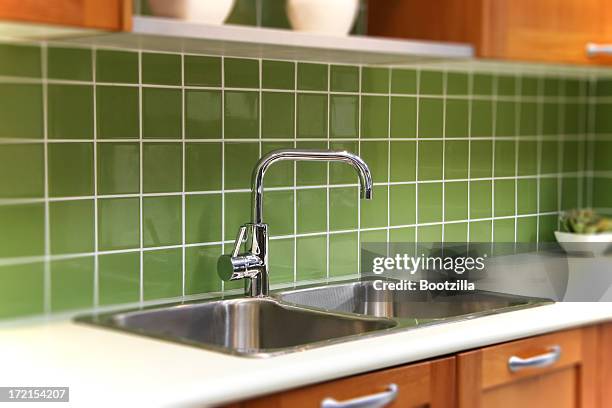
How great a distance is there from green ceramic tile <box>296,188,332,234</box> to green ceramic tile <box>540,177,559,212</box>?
0.88 m

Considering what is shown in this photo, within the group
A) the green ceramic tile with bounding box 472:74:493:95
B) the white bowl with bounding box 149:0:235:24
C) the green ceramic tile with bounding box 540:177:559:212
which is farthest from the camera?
the green ceramic tile with bounding box 540:177:559:212

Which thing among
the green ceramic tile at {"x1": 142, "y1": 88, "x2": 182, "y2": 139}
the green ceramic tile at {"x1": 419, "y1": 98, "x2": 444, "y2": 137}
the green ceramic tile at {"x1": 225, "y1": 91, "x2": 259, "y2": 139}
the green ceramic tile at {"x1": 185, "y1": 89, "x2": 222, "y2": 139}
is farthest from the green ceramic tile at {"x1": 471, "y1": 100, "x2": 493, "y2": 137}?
the green ceramic tile at {"x1": 142, "y1": 88, "x2": 182, "y2": 139}

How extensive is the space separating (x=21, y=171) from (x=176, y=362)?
526 millimetres

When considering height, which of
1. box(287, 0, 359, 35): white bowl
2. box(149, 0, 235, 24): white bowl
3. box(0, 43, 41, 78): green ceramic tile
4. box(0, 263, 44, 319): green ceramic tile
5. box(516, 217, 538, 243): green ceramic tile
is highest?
box(287, 0, 359, 35): white bowl

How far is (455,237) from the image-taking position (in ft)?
9.37

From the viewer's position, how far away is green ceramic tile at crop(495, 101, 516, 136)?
2.95 meters

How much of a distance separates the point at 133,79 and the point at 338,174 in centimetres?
64

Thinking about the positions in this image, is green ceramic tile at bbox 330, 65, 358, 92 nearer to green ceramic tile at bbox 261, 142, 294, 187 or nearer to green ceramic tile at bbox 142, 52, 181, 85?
green ceramic tile at bbox 261, 142, 294, 187

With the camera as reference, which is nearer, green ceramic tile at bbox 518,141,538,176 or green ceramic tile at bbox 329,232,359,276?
green ceramic tile at bbox 329,232,359,276

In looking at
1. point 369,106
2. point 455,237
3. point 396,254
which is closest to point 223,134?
point 369,106

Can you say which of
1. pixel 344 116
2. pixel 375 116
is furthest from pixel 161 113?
pixel 375 116

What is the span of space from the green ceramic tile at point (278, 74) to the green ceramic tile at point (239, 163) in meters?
0.15

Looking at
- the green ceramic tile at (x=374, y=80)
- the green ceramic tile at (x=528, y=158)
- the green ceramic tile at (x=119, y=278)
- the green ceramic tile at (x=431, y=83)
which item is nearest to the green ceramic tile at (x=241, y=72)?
the green ceramic tile at (x=374, y=80)

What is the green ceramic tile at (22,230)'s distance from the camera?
1.96 meters
